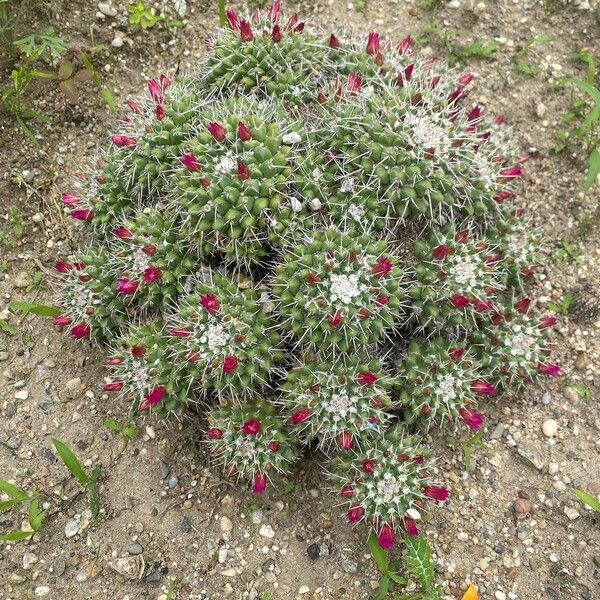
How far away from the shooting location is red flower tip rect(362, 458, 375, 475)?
3.37m

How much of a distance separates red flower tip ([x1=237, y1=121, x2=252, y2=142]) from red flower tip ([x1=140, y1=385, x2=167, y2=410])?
145 cm

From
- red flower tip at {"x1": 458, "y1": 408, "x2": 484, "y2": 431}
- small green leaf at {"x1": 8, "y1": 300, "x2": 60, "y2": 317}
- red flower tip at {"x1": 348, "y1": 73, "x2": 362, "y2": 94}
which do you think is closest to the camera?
red flower tip at {"x1": 458, "y1": 408, "x2": 484, "y2": 431}

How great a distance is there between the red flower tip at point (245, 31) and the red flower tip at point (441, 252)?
1.74 meters

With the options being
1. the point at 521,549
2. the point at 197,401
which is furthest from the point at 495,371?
the point at 197,401

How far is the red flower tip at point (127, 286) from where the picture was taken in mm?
3520

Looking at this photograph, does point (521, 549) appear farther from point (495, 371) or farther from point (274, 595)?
point (274, 595)

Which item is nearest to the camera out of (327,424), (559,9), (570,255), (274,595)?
(327,424)

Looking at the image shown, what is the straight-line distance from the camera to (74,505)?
382cm

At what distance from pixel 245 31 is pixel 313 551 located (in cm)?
317

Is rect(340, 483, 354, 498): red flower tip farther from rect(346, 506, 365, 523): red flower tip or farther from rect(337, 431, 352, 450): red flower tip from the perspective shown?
rect(337, 431, 352, 450): red flower tip

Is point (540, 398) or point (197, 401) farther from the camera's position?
point (540, 398)

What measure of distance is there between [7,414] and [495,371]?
3.17m

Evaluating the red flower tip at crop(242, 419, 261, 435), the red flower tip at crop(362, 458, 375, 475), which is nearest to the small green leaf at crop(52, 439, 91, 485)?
the red flower tip at crop(242, 419, 261, 435)

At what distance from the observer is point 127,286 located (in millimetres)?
3512
